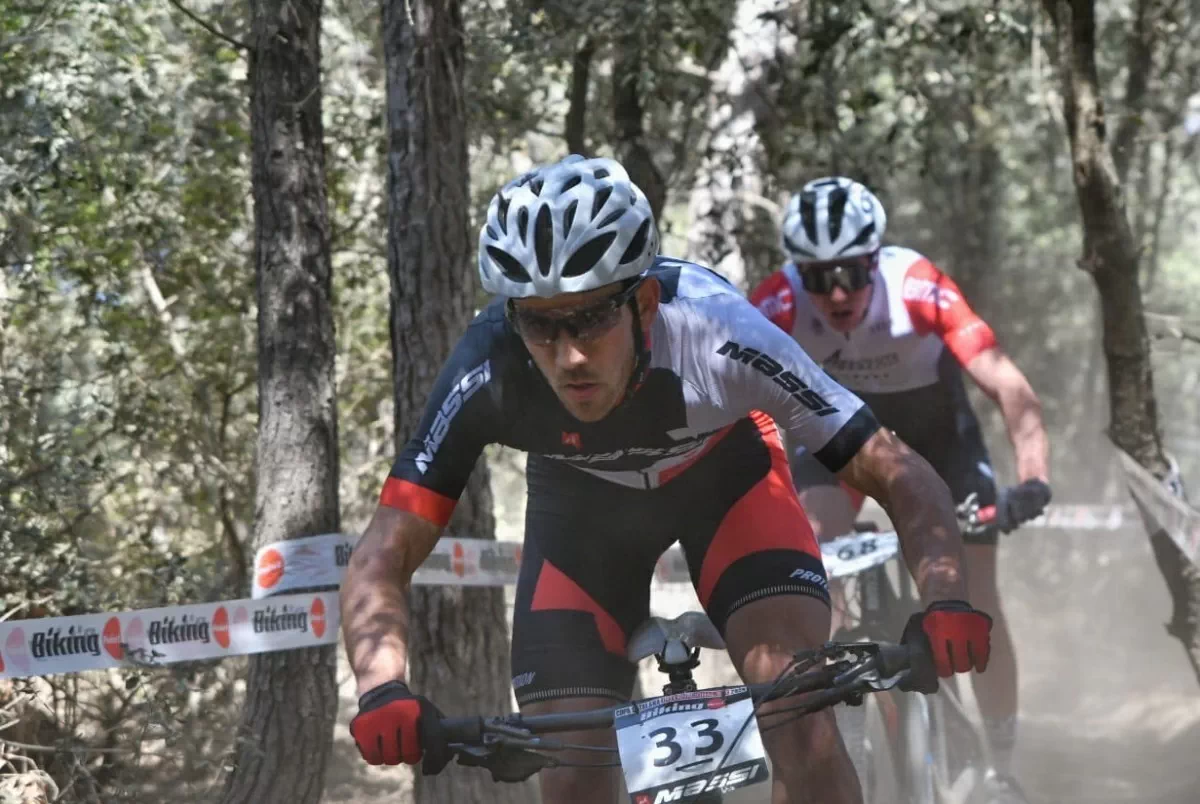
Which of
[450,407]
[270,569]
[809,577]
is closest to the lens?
[450,407]

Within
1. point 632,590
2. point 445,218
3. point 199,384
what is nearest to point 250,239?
point 199,384

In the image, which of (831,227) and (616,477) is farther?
→ (831,227)

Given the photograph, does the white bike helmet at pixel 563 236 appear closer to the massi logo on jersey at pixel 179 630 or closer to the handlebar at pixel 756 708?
the handlebar at pixel 756 708

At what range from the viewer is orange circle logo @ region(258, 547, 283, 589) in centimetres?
640

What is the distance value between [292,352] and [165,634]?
1.40 metres

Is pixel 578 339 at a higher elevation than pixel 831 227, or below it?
below

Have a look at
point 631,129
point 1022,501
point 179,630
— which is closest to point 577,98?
point 631,129

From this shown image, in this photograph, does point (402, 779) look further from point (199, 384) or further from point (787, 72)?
point (787, 72)

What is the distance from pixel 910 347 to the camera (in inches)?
280

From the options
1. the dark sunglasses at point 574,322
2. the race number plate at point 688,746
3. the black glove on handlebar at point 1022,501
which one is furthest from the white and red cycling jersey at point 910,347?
the race number plate at point 688,746

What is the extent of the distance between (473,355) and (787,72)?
820 cm

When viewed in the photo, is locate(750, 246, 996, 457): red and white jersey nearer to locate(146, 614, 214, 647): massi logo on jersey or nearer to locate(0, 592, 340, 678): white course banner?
locate(0, 592, 340, 678): white course banner

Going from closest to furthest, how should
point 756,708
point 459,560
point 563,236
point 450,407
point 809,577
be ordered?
point 756,708, point 563,236, point 450,407, point 809,577, point 459,560

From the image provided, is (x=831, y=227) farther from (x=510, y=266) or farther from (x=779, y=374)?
(x=510, y=266)
